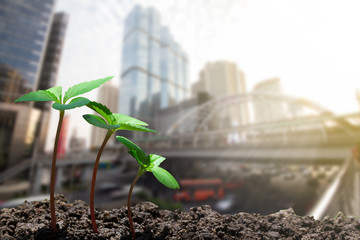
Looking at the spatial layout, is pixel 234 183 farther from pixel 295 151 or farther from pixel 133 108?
pixel 133 108

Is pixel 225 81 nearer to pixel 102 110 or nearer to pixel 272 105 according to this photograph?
pixel 272 105

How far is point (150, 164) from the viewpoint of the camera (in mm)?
1302

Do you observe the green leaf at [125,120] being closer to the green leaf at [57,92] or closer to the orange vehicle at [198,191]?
the green leaf at [57,92]

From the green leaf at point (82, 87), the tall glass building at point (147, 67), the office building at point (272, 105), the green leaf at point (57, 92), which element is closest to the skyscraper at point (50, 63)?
the tall glass building at point (147, 67)

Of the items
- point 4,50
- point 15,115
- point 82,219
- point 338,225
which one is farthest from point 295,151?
point 4,50

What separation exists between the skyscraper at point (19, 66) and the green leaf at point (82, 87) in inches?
2161

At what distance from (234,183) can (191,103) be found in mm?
68397

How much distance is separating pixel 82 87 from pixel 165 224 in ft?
4.08

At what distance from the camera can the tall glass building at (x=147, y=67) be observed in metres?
101

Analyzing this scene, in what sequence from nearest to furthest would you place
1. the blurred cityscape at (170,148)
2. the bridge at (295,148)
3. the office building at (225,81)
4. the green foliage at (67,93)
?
the green foliage at (67,93)
the bridge at (295,148)
the blurred cityscape at (170,148)
the office building at (225,81)

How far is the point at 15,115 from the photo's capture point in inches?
1682

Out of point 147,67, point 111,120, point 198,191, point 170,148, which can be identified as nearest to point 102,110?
point 111,120

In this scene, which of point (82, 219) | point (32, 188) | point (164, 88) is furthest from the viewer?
point (164, 88)

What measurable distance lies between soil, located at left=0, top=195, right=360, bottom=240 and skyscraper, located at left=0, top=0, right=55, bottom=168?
54.3 metres
